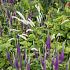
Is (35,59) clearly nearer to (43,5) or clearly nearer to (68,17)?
(68,17)

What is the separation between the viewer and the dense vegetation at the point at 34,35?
2.14 m

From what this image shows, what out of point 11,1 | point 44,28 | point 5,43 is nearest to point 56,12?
point 44,28

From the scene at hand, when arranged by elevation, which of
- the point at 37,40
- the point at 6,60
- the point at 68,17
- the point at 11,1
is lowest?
the point at 6,60

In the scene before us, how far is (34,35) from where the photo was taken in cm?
255

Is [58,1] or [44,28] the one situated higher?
[58,1]

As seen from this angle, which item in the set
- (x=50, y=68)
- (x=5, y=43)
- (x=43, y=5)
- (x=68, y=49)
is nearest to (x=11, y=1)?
(x=43, y=5)

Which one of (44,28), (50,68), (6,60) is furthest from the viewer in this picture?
(44,28)

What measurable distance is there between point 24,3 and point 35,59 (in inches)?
46.5

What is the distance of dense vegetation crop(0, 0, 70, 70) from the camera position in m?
2.14

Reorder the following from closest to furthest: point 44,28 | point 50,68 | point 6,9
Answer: point 50,68 → point 44,28 → point 6,9

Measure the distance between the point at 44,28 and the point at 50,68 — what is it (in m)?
0.73

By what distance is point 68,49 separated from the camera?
2355mm

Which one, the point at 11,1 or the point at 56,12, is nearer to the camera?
the point at 56,12

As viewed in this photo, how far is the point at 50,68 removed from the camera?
82.0 inches
